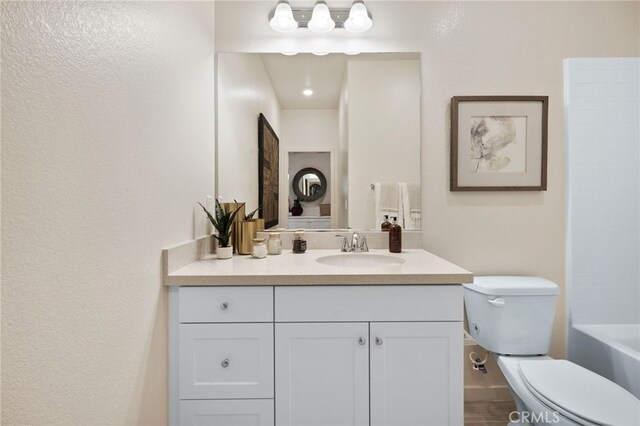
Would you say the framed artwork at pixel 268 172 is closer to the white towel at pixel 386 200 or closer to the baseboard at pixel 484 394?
the white towel at pixel 386 200

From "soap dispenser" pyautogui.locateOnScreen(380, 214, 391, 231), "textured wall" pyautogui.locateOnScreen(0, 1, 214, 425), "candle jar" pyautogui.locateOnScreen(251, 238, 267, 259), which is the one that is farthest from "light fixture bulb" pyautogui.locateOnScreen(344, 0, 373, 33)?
"candle jar" pyautogui.locateOnScreen(251, 238, 267, 259)

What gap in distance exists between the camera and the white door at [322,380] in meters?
1.17

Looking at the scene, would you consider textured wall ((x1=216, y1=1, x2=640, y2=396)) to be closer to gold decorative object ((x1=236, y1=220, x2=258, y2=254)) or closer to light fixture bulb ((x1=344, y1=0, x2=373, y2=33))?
light fixture bulb ((x1=344, y1=0, x2=373, y2=33))

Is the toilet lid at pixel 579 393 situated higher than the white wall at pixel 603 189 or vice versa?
the white wall at pixel 603 189

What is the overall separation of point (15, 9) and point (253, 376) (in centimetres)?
119

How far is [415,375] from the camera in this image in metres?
1.17

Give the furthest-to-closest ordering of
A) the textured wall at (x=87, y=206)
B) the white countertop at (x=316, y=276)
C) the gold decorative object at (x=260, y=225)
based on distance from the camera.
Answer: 1. the gold decorative object at (x=260, y=225)
2. the white countertop at (x=316, y=276)
3. the textured wall at (x=87, y=206)

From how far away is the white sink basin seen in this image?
5.16ft

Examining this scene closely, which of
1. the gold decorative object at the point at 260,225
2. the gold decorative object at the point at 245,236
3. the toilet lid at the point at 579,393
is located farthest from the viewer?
the gold decorative object at the point at 260,225

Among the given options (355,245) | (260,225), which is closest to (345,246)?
(355,245)

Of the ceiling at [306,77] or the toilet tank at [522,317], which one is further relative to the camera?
the ceiling at [306,77]

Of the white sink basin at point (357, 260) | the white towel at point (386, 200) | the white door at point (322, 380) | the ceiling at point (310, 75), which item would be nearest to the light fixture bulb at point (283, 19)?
the ceiling at point (310, 75)

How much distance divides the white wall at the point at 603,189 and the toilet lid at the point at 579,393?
665 mm

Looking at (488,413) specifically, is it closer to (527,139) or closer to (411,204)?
(411,204)
